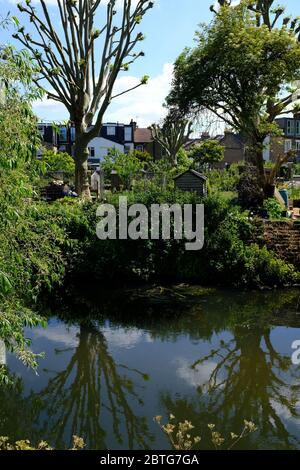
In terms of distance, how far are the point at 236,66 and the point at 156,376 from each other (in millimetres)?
9272

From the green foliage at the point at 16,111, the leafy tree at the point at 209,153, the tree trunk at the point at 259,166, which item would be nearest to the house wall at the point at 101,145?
the leafy tree at the point at 209,153

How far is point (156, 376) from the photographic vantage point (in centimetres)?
766

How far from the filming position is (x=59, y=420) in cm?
635

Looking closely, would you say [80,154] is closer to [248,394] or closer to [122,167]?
[122,167]

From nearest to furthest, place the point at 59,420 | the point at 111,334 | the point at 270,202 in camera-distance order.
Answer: the point at 59,420
the point at 111,334
the point at 270,202

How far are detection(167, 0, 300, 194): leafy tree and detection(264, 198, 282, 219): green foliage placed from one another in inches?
134

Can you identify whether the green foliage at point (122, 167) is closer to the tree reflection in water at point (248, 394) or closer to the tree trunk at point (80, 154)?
the tree trunk at point (80, 154)

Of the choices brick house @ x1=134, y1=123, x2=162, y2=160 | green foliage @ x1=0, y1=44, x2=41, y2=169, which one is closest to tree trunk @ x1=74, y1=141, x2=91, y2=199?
green foliage @ x1=0, y1=44, x2=41, y2=169

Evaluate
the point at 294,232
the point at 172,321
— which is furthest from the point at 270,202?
the point at 172,321

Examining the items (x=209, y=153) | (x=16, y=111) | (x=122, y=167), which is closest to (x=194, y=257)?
(x=16, y=111)

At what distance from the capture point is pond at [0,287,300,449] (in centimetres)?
613

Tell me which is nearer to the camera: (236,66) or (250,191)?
(236,66)

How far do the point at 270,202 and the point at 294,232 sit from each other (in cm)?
387

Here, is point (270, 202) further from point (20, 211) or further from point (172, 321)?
point (20, 211)
